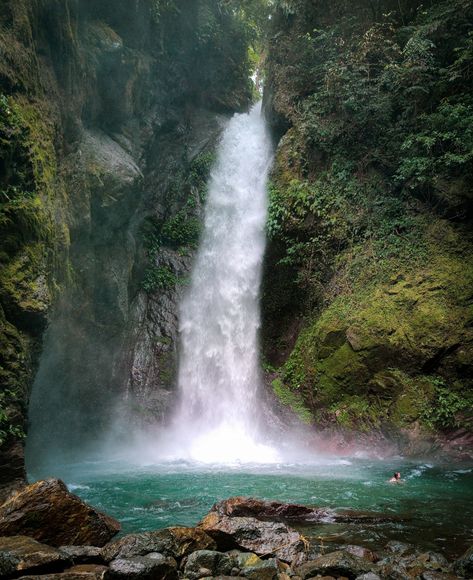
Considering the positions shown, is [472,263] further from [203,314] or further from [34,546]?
[34,546]

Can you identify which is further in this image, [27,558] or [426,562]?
[426,562]

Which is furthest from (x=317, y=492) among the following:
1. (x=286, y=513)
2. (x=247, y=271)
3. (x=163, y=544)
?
(x=247, y=271)

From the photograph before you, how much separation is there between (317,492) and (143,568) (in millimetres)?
4192

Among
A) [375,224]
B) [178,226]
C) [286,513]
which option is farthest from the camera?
[178,226]

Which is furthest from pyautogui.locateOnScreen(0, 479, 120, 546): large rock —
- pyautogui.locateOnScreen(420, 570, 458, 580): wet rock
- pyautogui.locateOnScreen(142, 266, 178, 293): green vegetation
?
pyautogui.locateOnScreen(142, 266, 178, 293): green vegetation

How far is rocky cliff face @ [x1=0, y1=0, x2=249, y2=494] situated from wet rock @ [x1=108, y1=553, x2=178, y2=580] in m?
4.00

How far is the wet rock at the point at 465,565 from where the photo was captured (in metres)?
4.12

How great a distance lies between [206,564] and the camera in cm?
431

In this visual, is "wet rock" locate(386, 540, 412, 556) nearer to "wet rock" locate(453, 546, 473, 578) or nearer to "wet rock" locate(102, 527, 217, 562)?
"wet rock" locate(453, 546, 473, 578)

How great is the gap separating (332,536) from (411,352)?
20.3 feet

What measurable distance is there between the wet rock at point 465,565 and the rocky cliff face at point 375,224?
6063mm

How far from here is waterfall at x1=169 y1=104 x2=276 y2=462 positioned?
12.8m

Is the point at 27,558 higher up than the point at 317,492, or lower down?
lower down

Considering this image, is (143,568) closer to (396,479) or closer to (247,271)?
(396,479)
